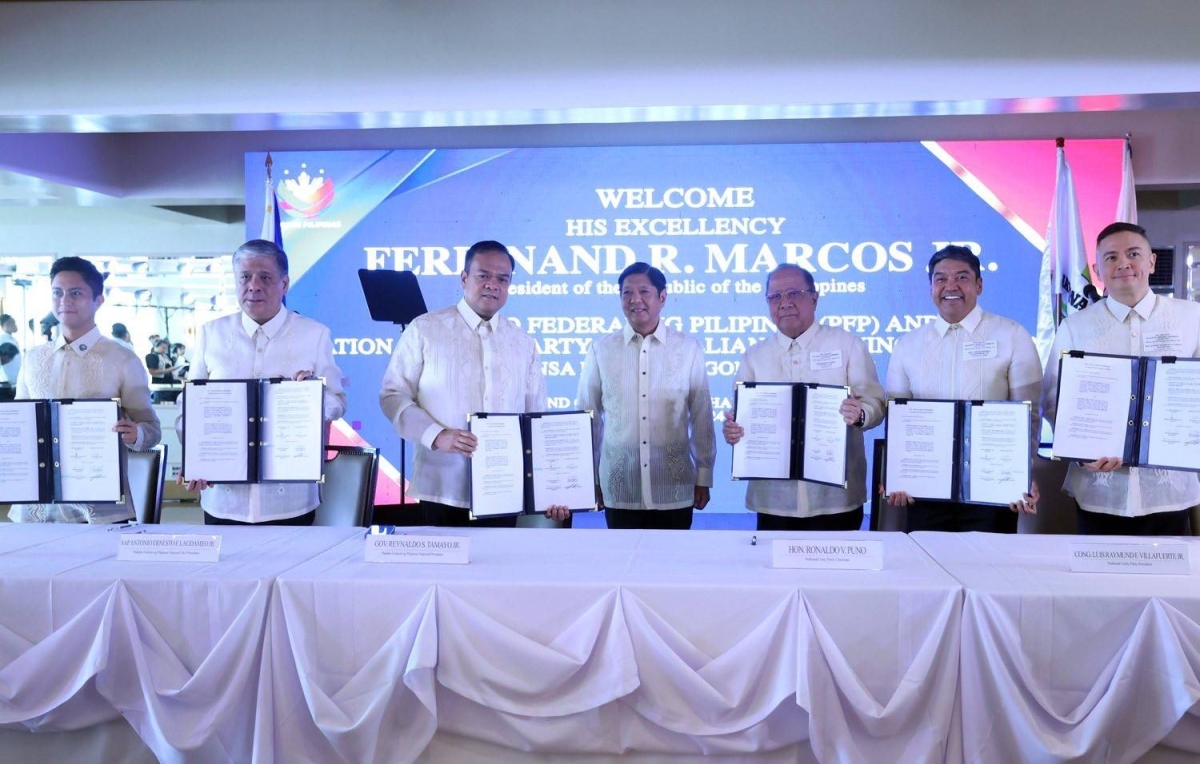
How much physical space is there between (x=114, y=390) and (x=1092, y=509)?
3537mm

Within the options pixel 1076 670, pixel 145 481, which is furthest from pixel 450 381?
pixel 1076 670

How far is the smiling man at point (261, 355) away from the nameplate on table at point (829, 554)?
1.72 m

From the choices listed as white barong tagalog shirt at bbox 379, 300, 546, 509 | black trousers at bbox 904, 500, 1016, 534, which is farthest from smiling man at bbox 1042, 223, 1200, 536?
white barong tagalog shirt at bbox 379, 300, 546, 509

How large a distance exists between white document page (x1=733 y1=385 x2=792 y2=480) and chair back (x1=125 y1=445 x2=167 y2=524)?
2234mm

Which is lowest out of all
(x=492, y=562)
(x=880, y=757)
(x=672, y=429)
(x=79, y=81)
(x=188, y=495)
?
(x=188, y=495)

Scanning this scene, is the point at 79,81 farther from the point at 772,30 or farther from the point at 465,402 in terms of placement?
the point at 772,30

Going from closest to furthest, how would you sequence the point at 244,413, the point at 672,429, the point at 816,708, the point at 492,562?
the point at 816,708 < the point at 492,562 < the point at 244,413 < the point at 672,429

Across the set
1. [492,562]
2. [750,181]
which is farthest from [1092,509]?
[750,181]

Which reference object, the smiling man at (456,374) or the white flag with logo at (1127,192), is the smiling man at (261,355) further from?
the white flag with logo at (1127,192)

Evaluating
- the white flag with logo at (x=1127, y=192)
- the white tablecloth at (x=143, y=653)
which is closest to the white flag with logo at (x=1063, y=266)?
the white flag with logo at (x=1127, y=192)

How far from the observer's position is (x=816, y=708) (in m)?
1.88

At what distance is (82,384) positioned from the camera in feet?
10.5

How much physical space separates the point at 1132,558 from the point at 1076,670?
0.35 m

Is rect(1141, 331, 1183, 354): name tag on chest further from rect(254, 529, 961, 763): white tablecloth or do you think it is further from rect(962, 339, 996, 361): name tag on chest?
rect(254, 529, 961, 763): white tablecloth
